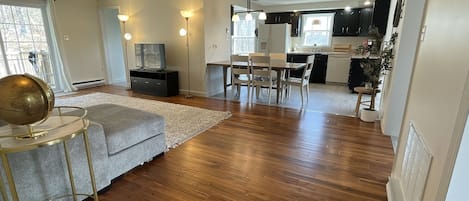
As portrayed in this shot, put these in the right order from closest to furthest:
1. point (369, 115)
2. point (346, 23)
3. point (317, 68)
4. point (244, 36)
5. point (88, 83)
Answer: point (369, 115), point (88, 83), point (346, 23), point (317, 68), point (244, 36)

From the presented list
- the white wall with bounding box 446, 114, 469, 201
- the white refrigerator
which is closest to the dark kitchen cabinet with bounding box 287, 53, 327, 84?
the white refrigerator

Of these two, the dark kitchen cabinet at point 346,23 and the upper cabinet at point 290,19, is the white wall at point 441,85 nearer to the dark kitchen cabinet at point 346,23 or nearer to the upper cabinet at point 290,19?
the dark kitchen cabinet at point 346,23

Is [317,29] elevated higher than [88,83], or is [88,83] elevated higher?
[317,29]

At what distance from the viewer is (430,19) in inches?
61.4

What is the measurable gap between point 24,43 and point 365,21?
8.11 m

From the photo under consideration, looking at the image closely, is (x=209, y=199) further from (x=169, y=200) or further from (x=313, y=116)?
(x=313, y=116)

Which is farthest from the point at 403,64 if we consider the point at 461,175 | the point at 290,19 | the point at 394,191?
the point at 290,19

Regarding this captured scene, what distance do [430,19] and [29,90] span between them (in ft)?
7.82

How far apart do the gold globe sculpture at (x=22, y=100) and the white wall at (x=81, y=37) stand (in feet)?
17.6

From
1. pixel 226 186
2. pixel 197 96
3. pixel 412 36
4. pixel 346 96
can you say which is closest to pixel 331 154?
pixel 226 186

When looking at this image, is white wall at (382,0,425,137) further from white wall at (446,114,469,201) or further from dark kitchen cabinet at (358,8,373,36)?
dark kitchen cabinet at (358,8,373,36)

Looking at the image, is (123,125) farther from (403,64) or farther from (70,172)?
(403,64)

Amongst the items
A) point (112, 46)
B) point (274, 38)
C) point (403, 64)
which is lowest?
point (403, 64)

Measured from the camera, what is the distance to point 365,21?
6.36 meters
